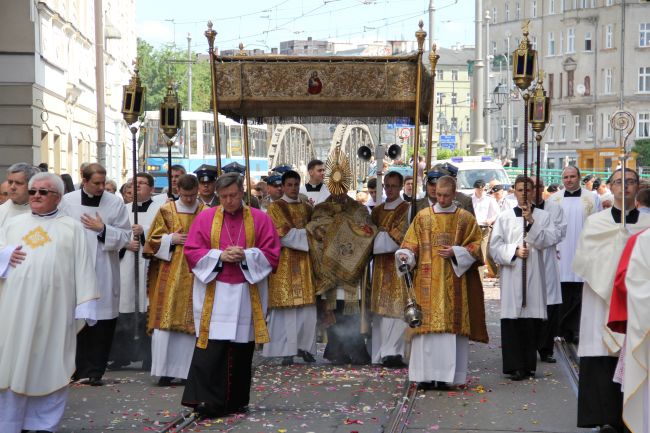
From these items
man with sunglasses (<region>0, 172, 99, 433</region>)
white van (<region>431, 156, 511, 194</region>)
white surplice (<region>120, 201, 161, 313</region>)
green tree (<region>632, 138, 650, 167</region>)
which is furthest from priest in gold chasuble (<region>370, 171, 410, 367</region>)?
green tree (<region>632, 138, 650, 167</region>)

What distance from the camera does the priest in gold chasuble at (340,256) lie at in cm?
1291

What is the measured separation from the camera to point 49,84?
2536 cm

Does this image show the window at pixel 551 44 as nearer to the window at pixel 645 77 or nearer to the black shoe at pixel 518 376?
the window at pixel 645 77

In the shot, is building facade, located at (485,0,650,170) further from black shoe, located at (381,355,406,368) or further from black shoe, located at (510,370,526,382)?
black shoe, located at (510,370,526,382)

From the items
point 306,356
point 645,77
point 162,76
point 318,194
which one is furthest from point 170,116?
point 162,76

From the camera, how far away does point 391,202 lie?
13.0 m

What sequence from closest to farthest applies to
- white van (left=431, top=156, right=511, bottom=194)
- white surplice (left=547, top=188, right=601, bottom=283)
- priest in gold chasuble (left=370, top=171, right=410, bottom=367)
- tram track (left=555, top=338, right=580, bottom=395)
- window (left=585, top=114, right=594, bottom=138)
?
tram track (left=555, top=338, right=580, bottom=395) < priest in gold chasuble (left=370, top=171, right=410, bottom=367) < white surplice (left=547, top=188, right=601, bottom=283) < white van (left=431, top=156, right=511, bottom=194) < window (left=585, top=114, right=594, bottom=138)

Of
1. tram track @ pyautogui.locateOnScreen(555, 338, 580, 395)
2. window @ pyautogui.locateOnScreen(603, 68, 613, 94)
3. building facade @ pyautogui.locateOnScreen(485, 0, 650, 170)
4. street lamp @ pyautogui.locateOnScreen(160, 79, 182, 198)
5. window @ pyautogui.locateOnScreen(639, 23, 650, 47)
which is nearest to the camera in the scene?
tram track @ pyautogui.locateOnScreen(555, 338, 580, 395)

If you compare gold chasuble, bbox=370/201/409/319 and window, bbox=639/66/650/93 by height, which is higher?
window, bbox=639/66/650/93

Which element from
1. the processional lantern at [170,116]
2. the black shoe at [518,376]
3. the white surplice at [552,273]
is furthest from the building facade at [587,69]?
the black shoe at [518,376]

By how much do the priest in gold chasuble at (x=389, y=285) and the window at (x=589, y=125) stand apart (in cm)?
6767

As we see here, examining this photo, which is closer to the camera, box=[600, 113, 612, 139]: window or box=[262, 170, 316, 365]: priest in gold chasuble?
box=[262, 170, 316, 365]: priest in gold chasuble

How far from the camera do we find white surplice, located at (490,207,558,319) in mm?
11898

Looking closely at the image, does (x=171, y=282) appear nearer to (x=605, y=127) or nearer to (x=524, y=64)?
(x=524, y=64)
